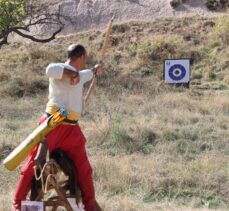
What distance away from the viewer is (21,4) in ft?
65.0

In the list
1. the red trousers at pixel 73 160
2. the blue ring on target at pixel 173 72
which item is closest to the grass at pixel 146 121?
the blue ring on target at pixel 173 72

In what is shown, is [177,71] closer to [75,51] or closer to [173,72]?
[173,72]

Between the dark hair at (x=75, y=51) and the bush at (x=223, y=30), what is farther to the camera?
the bush at (x=223, y=30)

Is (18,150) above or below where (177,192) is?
above

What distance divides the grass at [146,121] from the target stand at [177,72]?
0.37 metres

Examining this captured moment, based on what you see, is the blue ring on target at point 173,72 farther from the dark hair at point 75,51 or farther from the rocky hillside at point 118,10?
the dark hair at point 75,51

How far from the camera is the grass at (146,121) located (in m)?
6.05

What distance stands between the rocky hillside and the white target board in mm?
11866

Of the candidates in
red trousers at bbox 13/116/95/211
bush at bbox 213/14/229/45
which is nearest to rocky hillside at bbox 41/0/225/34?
bush at bbox 213/14/229/45

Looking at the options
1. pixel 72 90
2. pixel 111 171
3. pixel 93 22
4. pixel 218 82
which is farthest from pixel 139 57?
pixel 72 90

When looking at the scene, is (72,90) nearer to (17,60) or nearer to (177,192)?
(177,192)

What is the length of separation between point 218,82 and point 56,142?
47.1 feet

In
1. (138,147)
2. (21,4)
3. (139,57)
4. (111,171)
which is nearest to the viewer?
(111,171)

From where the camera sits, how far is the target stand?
16.6m
